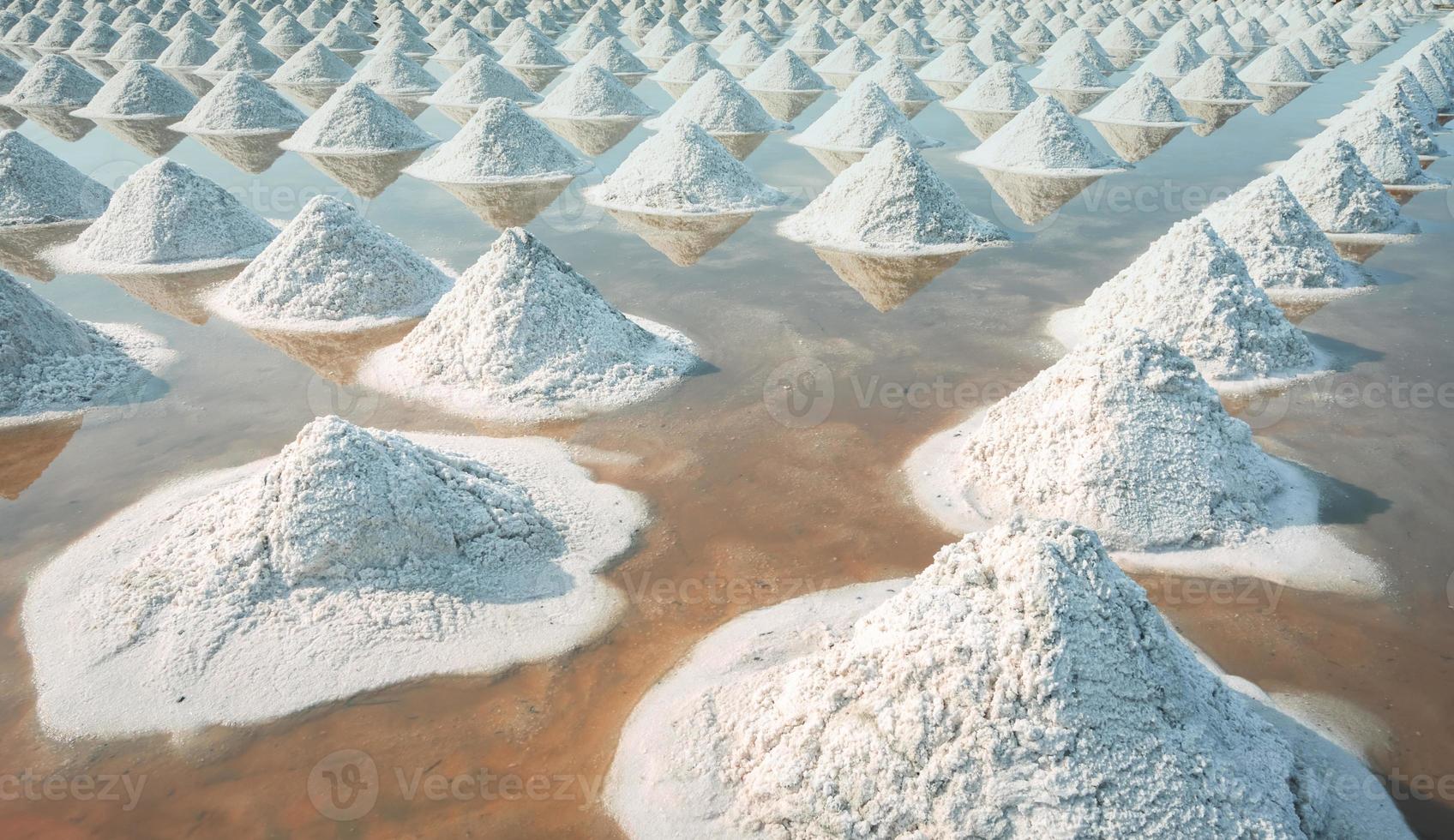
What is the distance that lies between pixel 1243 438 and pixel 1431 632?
5.59 ft

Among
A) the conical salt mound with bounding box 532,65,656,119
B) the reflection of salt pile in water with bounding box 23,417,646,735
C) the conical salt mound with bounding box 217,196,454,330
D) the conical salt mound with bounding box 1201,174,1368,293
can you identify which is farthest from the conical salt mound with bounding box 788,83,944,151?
the reflection of salt pile in water with bounding box 23,417,646,735

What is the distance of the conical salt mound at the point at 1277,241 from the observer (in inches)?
410

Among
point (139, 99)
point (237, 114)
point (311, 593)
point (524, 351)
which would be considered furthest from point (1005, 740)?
point (139, 99)

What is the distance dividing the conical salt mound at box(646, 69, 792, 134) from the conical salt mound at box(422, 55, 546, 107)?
511cm

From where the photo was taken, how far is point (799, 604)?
5609 millimetres

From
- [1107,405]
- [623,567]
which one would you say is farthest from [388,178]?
[1107,405]

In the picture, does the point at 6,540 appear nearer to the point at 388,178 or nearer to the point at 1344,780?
the point at 1344,780

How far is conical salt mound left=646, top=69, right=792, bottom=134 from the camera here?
18172mm

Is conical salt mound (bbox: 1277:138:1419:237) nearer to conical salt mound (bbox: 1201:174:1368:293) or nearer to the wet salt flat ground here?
the wet salt flat ground

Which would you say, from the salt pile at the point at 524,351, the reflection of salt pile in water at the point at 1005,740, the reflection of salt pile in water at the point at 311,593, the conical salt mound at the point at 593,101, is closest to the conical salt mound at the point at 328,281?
the salt pile at the point at 524,351

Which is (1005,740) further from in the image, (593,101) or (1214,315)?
(593,101)

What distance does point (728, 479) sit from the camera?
23.2ft

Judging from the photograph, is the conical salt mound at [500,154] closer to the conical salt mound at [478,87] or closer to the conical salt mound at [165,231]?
the conical salt mound at [165,231]

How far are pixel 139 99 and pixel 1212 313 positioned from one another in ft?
72.4
